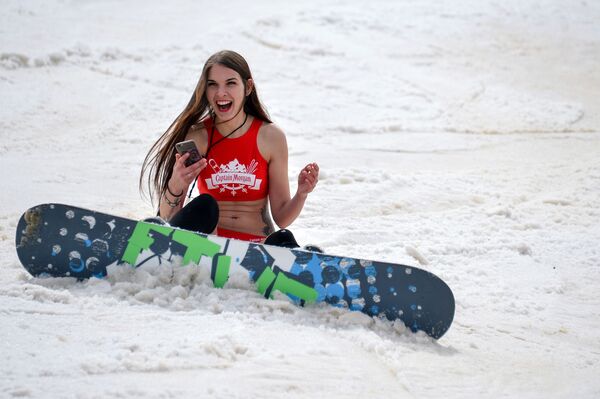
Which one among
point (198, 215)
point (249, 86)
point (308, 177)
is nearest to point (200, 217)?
point (198, 215)

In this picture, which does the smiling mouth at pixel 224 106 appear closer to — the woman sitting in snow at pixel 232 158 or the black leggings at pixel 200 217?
the woman sitting in snow at pixel 232 158

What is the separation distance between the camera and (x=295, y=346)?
9.11 ft

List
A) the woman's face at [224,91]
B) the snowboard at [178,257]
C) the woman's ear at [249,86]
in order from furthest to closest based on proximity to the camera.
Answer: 1. the woman's ear at [249,86]
2. the woman's face at [224,91]
3. the snowboard at [178,257]

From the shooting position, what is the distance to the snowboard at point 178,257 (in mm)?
3143

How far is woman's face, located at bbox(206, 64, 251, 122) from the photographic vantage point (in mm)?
3619

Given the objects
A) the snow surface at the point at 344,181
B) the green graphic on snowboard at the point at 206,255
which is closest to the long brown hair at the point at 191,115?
the green graphic on snowboard at the point at 206,255

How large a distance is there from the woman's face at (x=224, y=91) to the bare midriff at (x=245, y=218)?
1.25 ft

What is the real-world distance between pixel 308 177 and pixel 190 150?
1.63 feet

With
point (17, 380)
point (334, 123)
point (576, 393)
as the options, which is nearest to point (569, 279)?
point (576, 393)

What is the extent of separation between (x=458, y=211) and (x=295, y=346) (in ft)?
8.16

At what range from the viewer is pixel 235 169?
11.9ft

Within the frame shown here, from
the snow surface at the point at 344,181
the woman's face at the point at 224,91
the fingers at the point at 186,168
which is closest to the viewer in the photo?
the snow surface at the point at 344,181

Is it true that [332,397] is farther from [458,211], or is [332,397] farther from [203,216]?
[458,211]

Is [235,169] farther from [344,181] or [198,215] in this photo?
[344,181]
